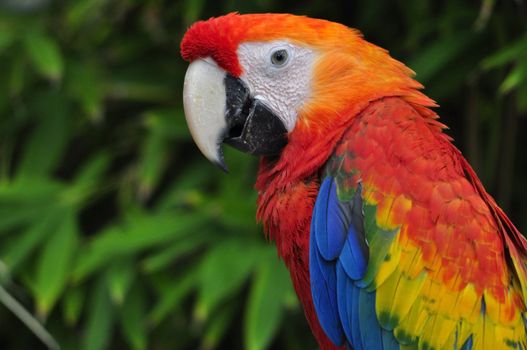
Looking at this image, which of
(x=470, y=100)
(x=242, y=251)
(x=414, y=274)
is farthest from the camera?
(x=470, y=100)

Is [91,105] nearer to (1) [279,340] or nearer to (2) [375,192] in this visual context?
(1) [279,340]

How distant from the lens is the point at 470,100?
2207 mm

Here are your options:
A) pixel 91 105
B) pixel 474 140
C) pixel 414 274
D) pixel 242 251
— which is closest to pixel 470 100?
pixel 474 140

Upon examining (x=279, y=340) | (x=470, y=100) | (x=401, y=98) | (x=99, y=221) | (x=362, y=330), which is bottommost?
(x=279, y=340)

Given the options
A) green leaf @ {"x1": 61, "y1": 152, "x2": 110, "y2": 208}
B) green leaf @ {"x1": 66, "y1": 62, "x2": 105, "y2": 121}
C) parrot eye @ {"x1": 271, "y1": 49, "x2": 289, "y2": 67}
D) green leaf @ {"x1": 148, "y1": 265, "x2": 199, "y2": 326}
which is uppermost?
parrot eye @ {"x1": 271, "y1": 49, "x2": 289, "y2": 67}

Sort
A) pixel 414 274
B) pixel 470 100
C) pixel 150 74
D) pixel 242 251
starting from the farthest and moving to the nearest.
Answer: pixel 150 74 < pixel 470 100 < pixel 242 251 < pixel 414 274

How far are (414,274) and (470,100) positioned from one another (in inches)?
38.8

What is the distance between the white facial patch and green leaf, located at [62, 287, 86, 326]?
966mm

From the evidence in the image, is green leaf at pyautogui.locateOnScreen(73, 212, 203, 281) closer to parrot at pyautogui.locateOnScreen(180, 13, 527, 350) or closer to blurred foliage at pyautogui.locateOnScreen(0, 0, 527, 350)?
blurred foliage at pyautogui.locateOnScreen(0, 0, 527, 350)

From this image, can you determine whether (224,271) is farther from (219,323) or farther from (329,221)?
(329,221)

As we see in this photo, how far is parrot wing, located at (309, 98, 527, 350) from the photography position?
129 centimetres

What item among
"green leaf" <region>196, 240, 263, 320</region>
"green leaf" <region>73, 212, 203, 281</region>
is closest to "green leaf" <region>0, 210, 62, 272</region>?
"green leaf" <region>73, 212, 203, 281</region>

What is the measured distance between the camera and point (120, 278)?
2.13 metres

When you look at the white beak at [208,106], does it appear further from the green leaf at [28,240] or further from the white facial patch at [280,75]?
the green leaf at [28,240]
